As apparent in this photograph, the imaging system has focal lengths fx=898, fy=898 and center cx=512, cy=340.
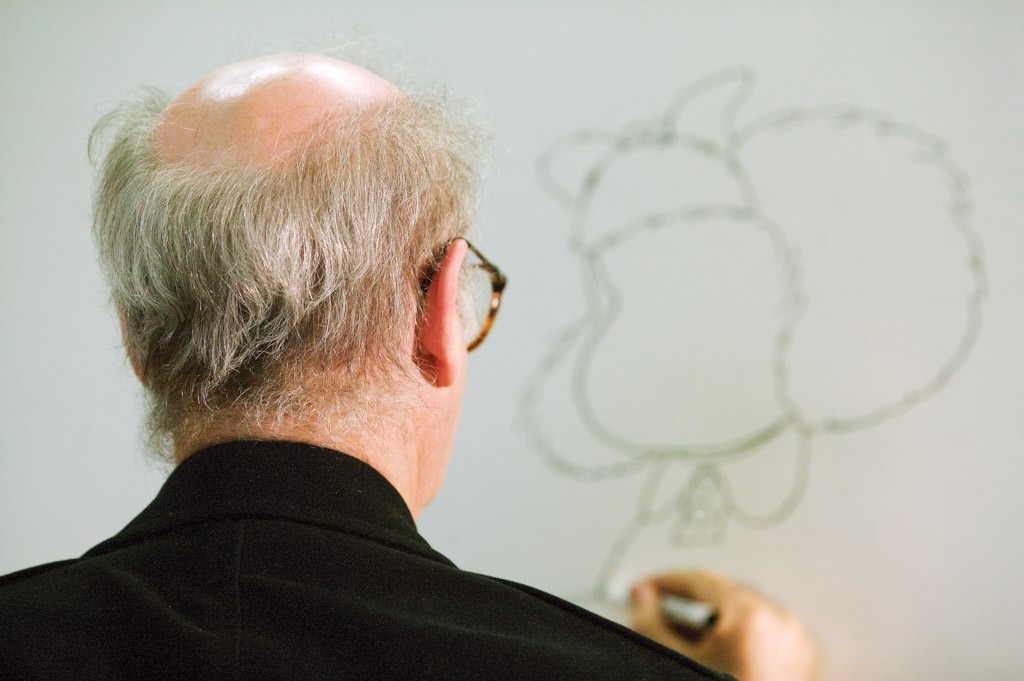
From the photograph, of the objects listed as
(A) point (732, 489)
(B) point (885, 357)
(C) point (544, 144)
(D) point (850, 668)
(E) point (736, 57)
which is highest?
(E) point (736, 57)

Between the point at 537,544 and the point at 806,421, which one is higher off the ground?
the point at 806,421

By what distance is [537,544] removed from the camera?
1.11 meters

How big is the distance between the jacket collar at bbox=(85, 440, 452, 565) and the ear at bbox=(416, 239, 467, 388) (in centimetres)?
10

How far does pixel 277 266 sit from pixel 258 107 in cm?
12

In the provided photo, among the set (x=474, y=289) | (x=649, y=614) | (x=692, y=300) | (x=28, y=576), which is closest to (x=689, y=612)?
(x=649, y=614)

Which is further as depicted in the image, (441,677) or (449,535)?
(449,535)

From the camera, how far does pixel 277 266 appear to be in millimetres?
555

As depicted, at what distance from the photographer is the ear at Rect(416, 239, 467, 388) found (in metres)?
0.61

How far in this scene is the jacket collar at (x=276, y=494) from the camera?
1.70ft

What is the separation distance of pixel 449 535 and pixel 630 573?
0.75 feet

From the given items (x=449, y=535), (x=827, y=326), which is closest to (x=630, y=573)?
(x=449, y=535)

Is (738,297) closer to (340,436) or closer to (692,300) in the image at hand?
(692,300)

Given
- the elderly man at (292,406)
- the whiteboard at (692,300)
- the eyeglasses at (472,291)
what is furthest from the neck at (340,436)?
the whiteboard at (692,300)

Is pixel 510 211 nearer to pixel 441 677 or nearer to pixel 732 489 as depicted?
pixel 732 489
